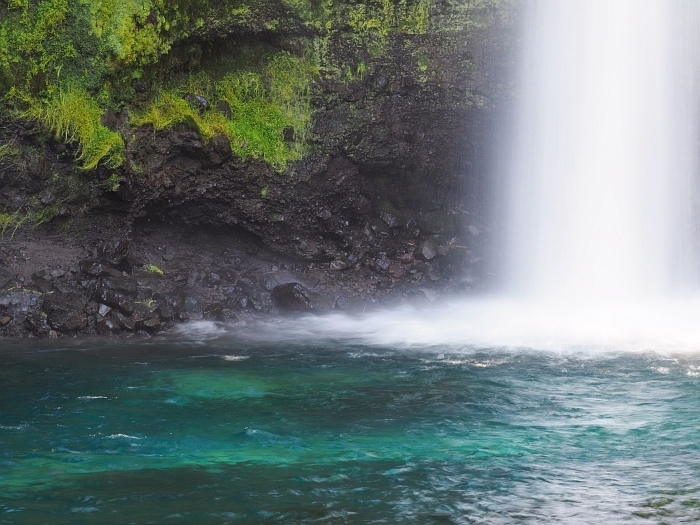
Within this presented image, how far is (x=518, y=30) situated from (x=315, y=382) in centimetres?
991

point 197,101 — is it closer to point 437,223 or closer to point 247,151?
point 247,151

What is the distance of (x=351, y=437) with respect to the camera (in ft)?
28.8

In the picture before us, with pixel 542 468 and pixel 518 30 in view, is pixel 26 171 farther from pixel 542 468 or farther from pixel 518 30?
pixel 542 468

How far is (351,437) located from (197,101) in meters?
10.4

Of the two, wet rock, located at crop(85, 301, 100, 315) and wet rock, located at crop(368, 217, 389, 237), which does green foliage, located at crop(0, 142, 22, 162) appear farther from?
wet rock, located at crop(368, 217, 389, 237)

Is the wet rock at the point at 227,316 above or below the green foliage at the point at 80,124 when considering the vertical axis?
below

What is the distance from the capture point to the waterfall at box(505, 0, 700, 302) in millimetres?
18188

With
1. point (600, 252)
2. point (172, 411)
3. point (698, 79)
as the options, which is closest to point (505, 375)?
point (172, 411)

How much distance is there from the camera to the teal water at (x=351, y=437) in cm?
693

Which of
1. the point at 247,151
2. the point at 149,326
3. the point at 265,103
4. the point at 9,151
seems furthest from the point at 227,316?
the point at 9,151

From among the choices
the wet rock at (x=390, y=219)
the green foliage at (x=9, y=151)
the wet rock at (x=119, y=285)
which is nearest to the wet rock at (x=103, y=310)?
the wet rock at (x=119, y=285)

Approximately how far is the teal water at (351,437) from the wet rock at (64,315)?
1.57 metres

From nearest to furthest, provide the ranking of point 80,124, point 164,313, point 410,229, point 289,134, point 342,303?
point 164,313 → point 80,124 → point 342,303 → point 289,134 → point 410,229

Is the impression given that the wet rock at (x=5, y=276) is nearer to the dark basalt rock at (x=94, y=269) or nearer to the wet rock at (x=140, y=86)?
the dark basalt rock at (x=94, y=269)
